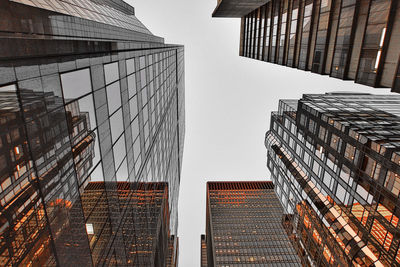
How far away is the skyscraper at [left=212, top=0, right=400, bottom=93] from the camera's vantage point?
1496 cm

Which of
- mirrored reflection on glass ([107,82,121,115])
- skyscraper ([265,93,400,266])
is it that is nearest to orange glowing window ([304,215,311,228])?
skyscraper ([265,93,400,266])

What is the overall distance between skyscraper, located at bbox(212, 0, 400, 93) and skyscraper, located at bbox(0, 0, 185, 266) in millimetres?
18975

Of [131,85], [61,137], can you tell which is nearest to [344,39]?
[131,85]

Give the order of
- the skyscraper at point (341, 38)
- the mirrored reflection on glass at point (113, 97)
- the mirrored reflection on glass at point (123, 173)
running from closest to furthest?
the mirrored reflection on glass at point (113, 97) → the skyscraper at point (341, 38) → the mirrored reflection on glass at point (123, 173)

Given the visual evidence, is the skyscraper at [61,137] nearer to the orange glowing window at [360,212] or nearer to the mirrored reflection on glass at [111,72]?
the mirrored reflection on glass at [111,72]

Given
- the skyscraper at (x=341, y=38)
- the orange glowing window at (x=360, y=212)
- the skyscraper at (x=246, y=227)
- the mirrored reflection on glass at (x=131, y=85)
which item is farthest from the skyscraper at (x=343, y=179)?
the skyscraper at (x=246, y=227)

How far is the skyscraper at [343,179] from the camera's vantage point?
20.9 m

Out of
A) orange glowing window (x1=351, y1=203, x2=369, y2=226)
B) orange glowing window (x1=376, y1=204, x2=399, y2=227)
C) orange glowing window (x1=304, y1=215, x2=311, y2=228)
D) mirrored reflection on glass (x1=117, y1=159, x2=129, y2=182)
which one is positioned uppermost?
mirrored reflection on glass (x1=117, y1=159, x2=129, y2=182)

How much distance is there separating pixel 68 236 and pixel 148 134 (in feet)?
56.6

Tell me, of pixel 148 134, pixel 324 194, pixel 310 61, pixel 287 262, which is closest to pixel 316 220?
pixel 324 194

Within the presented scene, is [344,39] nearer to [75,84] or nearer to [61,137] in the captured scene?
[75,84]

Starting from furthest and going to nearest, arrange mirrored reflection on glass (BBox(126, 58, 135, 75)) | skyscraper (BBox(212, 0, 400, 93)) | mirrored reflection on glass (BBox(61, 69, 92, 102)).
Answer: mirrored reflection on glass (BBox(126, 58, 135, 75))
skyscraper (BBox(212, 0, 400, 93))
mirrored reflection on glass (BBox(61, 69, 92, 102))

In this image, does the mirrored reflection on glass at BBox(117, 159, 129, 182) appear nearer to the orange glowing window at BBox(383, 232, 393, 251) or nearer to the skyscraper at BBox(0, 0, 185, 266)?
the skyscraper at BBox(0, 0, 185, 266)

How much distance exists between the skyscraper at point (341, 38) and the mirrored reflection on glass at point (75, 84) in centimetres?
1904
